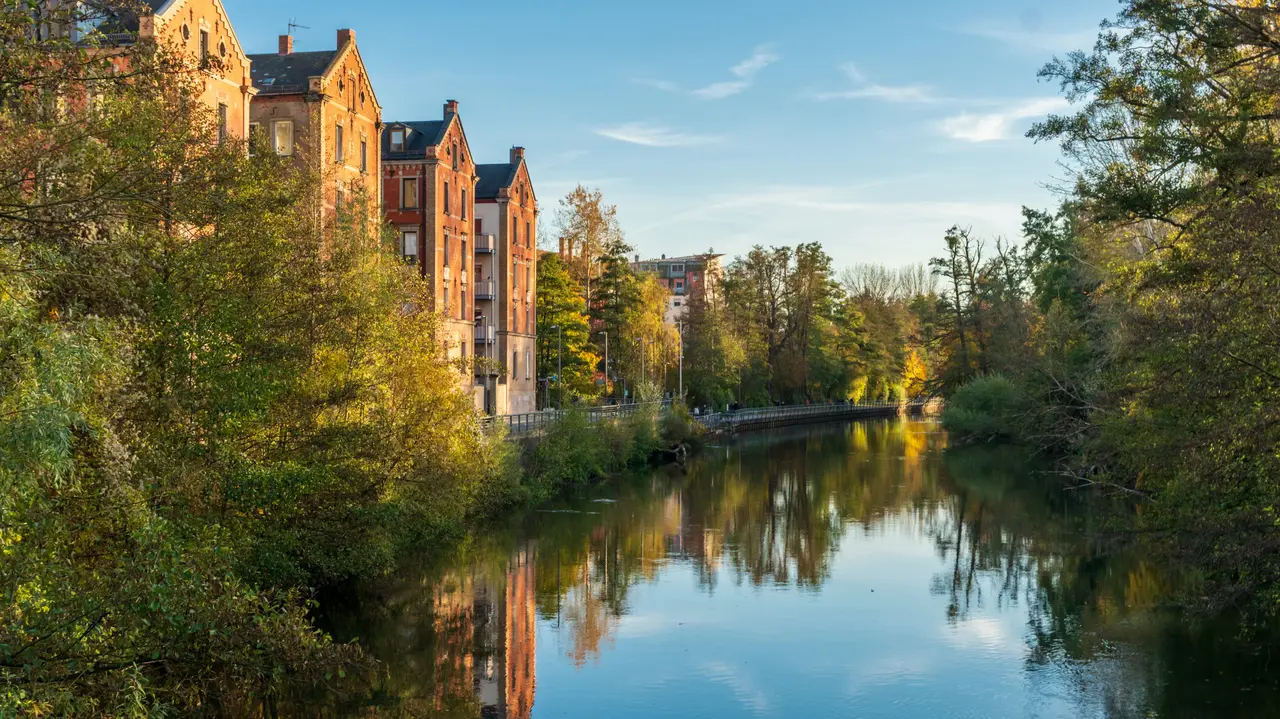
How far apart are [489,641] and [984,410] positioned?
5374 cm

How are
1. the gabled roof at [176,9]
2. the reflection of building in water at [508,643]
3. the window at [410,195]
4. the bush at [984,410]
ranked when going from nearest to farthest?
the reflection of building in water at [508,643] → the gabled roof at [176,9] → the window at [410,195] → the bush at [984,410]

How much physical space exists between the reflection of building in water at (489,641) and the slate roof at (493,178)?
105ft

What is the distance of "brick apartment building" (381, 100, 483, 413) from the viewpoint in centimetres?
4828

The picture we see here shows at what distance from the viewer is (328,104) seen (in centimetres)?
3856

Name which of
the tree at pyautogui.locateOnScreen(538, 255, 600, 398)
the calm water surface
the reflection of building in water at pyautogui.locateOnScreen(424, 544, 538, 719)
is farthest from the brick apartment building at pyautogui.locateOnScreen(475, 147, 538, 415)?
the reflection of building in water at pyautogui.locateOnScreen(424, 544, 538, 719)

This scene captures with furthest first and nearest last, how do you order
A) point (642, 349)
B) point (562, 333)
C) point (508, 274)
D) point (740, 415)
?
point (740, 415) < point (642, 349) < point (562, 333) < point (508, 274)

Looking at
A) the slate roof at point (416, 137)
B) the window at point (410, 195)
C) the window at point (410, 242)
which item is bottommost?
the window at point (410, 242)

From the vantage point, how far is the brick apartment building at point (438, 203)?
48281 millimetres

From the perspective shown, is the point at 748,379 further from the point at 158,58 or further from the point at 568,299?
the point at 158,58

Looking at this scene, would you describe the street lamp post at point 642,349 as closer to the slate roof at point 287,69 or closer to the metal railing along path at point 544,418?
the metal railing along path at point 544,418

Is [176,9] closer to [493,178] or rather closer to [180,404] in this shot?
[180,404]

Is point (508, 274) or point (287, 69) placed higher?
point (287, 69)

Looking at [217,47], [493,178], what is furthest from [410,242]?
[217,47]

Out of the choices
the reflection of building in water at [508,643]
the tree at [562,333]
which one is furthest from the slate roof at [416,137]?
the reflection of building in water at [508,643]
